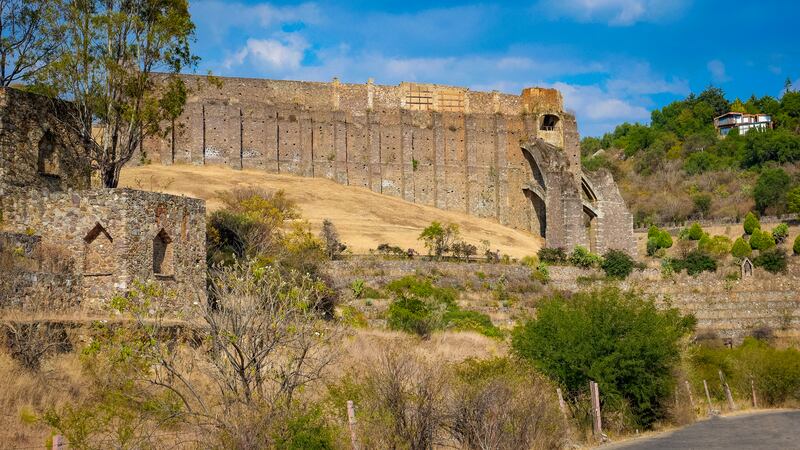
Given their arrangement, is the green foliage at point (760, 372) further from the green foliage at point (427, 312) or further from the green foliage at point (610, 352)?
the green foliage at point (610, 352)

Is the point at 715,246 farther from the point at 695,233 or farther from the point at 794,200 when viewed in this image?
the point at 794,200

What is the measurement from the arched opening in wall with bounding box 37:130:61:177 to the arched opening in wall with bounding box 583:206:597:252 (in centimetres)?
3688

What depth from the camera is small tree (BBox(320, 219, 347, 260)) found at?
38.1 meters

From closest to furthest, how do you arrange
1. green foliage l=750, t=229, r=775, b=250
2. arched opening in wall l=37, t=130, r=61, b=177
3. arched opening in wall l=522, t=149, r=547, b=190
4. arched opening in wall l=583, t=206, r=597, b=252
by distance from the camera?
arched opening in wall l=37, t=130, r=61, b=177 → arched opening in wall l=583, t=206, r=597, b=252 → green foliage l=750, t=229, r=775, b=250 → arched opening in wall l=522, t=149, r=547, b=190

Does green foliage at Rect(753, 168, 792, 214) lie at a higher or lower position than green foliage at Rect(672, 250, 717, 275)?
higher

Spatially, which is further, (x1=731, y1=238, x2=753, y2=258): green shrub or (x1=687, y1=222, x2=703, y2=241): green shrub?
(x1=687, y1=222, x2=703, y2=241): green shrub

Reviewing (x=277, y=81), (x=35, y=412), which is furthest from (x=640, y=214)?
(x=35, y=412)

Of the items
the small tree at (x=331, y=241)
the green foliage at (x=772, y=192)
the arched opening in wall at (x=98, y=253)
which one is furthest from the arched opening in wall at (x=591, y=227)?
the arched opening in wall at (x=98, y=253)

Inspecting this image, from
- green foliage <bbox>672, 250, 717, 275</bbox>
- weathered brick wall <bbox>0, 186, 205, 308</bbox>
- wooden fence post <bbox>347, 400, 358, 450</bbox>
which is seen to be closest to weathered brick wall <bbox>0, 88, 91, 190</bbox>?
weathered brick wall <bbox>0, 186, 205, 308</bbox>

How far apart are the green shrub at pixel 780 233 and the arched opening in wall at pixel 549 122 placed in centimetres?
1309

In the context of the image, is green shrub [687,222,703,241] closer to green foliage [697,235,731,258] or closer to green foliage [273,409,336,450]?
green foliage [697,235,731,258]

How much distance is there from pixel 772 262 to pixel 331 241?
21.1m

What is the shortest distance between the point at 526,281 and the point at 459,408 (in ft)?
85.2

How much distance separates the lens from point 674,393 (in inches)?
838
